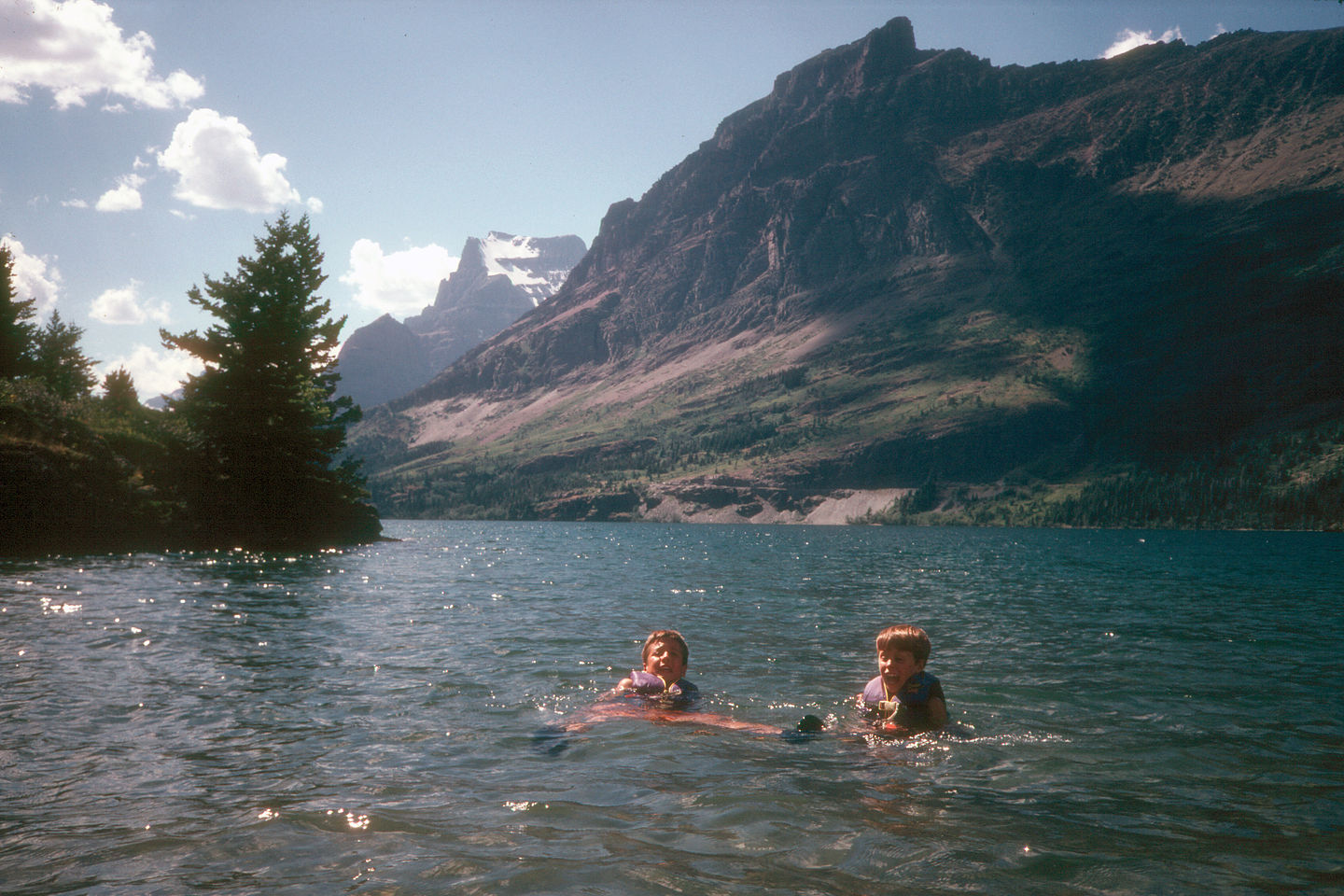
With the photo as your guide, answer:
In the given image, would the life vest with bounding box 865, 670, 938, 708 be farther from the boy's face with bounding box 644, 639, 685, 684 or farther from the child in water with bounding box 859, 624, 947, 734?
the boy's face with bounding box 644, 639, 685, 684

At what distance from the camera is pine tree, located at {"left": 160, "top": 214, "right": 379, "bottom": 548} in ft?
155

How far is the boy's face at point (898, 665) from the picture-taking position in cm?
1091

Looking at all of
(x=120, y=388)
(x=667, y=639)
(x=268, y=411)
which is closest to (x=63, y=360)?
(x=120, y=388)

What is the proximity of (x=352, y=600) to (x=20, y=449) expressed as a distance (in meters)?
20.1

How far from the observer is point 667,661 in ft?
41.8

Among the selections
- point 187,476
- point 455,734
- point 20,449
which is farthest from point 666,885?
point 187,476

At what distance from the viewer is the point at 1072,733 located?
11227mm

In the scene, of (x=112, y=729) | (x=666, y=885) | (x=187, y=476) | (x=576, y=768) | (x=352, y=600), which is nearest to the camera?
(x=666, y=885)

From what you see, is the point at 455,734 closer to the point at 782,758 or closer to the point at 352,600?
the point at 782,758

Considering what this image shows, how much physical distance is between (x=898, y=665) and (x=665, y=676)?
12.8 ft

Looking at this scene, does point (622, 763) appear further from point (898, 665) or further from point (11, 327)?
point (11, 327)

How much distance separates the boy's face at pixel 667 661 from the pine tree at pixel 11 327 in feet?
187

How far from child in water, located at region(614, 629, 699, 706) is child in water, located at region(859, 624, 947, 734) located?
3.29 meters

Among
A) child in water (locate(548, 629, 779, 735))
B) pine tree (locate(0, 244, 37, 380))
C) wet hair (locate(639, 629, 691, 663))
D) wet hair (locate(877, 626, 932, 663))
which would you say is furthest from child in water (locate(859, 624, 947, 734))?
pine tree (locate(0, 244, 37, 380))
